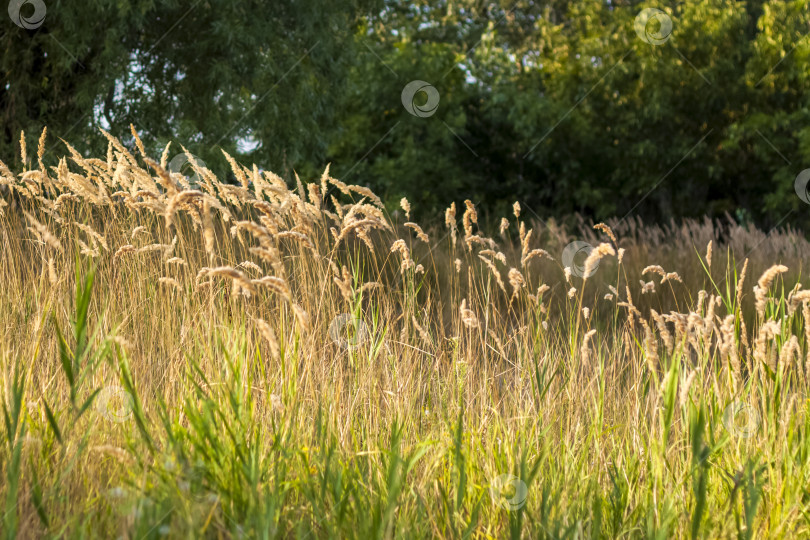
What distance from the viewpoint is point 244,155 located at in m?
12.5

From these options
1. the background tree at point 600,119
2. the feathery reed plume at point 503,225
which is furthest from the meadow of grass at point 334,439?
the background tree at point 600,119

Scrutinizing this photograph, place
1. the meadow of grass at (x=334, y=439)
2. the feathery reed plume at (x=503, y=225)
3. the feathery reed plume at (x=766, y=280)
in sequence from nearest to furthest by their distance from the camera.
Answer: the meadow of grass at (x=334, y=439), the feathery reed plume at (x=766, y=280), the feathery reed plume at (x=503, y=225)

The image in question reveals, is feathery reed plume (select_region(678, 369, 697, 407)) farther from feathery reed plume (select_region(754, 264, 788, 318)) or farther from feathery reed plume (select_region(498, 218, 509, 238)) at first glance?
feathery reed plume (select_region(498, 218, 509, 238))

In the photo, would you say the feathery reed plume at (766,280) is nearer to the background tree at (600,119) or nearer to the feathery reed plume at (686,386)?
the feathery reed plume at (686,386)

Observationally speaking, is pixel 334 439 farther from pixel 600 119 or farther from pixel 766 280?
pixel 600 119

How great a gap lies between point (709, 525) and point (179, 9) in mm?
10806

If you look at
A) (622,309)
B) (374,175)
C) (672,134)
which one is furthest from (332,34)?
(672,134)

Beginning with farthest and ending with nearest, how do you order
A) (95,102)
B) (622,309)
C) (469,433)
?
(95,102), (622,309), (469,433)

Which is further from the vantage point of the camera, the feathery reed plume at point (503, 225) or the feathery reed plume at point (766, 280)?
the feathery reed plume at point (503, 225)

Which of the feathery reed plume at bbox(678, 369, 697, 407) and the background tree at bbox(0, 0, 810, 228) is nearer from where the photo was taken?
the feathery reed plume at bbox(678, 369, 697, 407)

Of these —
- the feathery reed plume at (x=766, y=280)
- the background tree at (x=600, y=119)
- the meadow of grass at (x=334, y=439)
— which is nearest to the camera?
the meadow of grass at (x=334, y=439)

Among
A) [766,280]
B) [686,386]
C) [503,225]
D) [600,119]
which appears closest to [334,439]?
[686,386]

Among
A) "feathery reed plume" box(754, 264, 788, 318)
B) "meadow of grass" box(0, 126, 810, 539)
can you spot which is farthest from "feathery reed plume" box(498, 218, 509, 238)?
"feathery reed plume" box(754, 264, 788, 318)

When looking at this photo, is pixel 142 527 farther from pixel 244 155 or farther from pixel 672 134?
pixel 672 134
